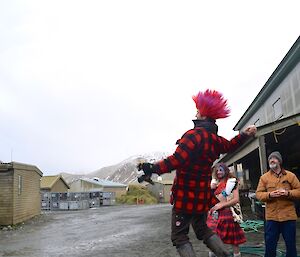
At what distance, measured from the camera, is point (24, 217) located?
68.7 ft

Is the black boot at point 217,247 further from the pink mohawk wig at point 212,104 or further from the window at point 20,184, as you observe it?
the window at point 20,184

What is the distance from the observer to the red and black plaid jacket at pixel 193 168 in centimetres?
363

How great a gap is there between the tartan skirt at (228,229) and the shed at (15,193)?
575 inches

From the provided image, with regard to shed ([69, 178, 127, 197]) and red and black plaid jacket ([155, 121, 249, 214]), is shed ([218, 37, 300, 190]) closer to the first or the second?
red and black plaid jacket ([155, 121, 249, 214])

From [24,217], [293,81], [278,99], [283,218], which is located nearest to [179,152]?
[283,218]

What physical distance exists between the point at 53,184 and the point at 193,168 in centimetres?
4525

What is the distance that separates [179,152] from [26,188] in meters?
20.1

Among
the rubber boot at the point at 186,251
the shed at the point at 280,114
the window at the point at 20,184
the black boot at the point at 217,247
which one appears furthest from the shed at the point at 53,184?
the rubber boot at the point at 186,251

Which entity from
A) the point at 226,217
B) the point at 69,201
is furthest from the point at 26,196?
the point at 226,217

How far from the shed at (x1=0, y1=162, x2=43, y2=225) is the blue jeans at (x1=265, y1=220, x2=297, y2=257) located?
606 inches

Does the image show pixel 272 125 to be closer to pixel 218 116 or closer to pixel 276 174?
pixel 276 174

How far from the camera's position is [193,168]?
147 inches

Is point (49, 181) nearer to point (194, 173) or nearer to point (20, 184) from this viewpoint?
point (20, 184)

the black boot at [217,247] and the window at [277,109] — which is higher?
the window at [277,109]
